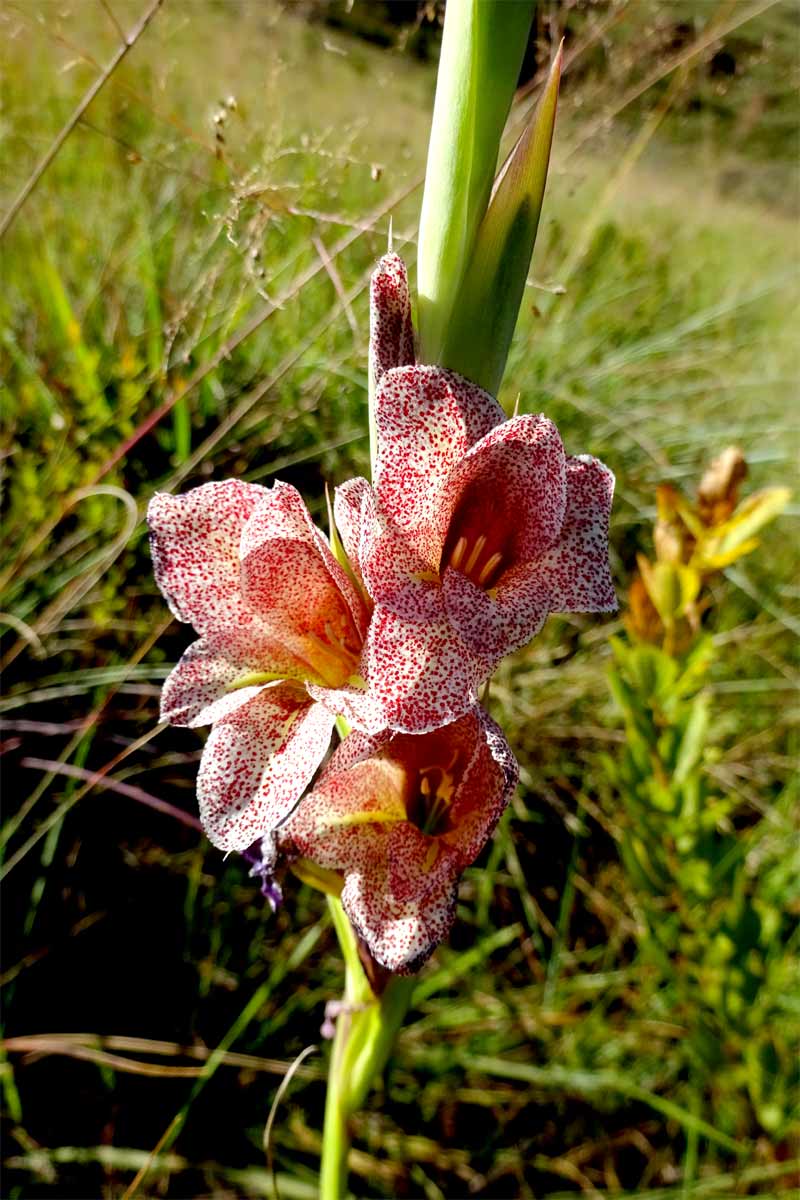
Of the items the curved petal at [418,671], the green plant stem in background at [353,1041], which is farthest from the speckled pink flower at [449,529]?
the green plant stem in background at [353,1041]

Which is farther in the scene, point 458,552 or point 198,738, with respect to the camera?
point 198,738

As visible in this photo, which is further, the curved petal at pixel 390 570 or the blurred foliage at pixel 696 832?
the blurred foliage at pixel 696 832

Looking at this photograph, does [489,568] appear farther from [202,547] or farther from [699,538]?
[699,538]

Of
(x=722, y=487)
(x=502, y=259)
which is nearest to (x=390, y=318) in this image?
(x=502, y=259)

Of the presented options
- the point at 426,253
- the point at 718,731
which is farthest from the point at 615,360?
the point at 426,253

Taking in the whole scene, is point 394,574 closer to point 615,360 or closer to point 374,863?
point 374,863

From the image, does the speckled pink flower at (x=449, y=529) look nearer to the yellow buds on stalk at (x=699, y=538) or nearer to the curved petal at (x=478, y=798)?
the curved petal at (x=478, y=798)
